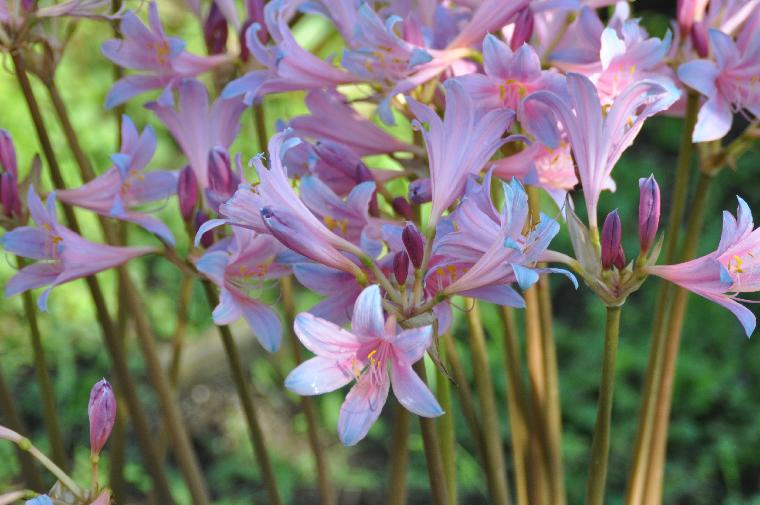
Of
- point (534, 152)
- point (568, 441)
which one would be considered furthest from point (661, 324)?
point (568, 441)

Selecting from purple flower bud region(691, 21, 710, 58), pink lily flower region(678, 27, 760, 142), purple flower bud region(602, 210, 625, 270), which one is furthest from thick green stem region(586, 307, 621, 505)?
purple flower bud region(691, 21, 710, 58)

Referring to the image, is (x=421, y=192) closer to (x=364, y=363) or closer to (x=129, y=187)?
(x=364, y=363)

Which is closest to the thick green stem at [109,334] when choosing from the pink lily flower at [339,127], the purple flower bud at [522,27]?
the pink lily flower at [339,127]

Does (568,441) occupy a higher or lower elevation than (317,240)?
lower

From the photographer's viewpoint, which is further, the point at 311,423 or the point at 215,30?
the point at 311,423

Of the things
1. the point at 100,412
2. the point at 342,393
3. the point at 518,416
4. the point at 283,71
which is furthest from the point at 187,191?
the point at 342,393

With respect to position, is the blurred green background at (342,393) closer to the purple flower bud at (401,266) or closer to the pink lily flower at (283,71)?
the pink lily flower at (283,71)

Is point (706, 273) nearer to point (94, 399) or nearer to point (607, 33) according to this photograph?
point (607, 33)
